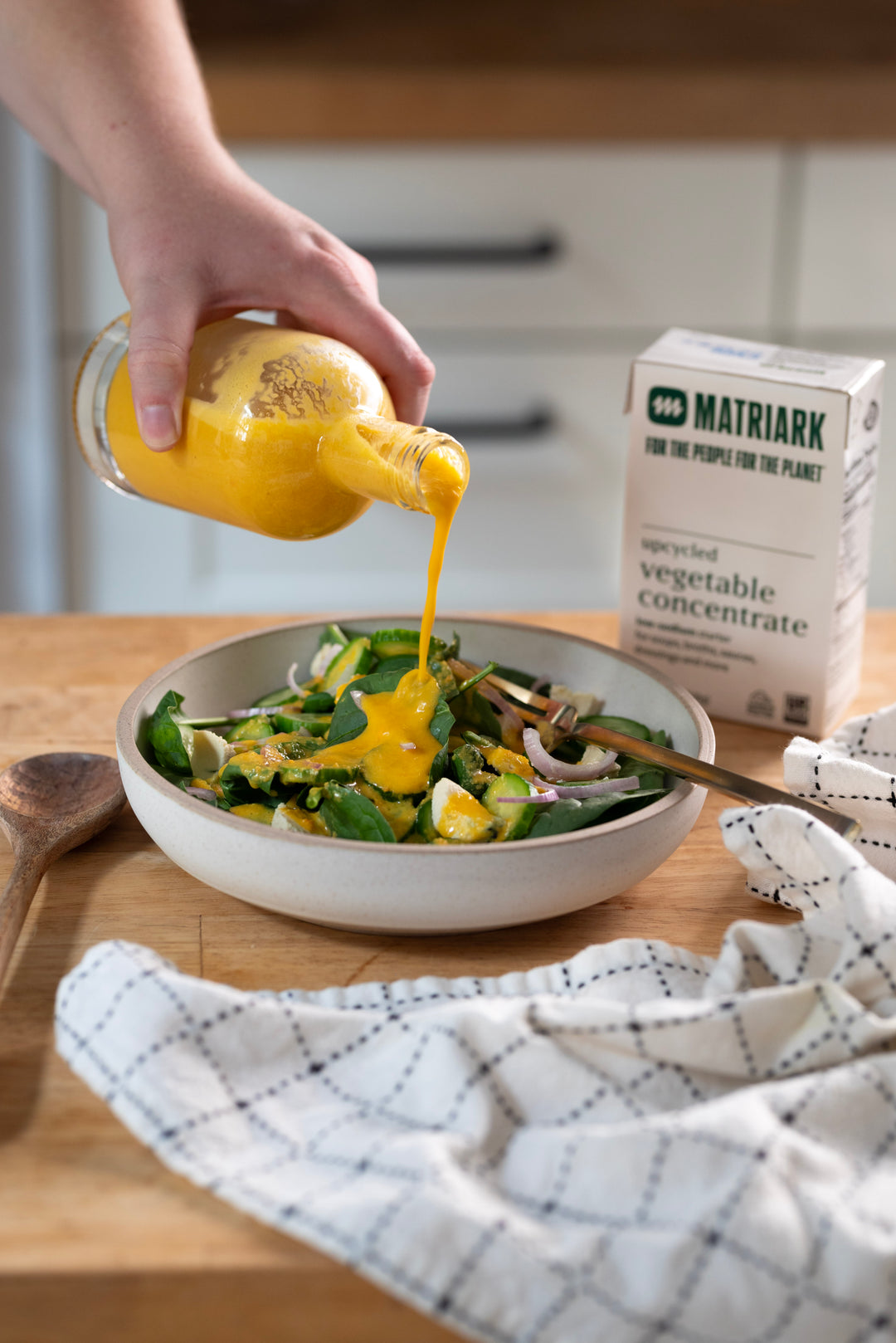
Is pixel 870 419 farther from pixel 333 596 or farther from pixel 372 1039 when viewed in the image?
pixel 333 596

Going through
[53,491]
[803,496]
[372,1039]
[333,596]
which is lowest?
[333,596]

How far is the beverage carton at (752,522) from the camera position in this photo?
114 centimetres

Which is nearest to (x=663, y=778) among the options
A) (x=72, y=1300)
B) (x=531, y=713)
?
(x=531, y=713)

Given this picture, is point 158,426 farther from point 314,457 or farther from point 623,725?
point 623,725

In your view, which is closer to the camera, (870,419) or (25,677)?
(870,419)

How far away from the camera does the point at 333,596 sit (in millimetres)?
2564

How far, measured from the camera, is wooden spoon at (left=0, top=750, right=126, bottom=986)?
895mm

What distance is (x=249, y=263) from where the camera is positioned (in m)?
1.12

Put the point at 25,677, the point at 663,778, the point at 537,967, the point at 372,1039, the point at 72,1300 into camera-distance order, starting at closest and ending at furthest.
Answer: the point at 72,1300
the point at 372,1039
the point at 537,967
the point at 663,778
the point at 25,677

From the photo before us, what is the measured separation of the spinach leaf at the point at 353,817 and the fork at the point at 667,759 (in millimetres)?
206

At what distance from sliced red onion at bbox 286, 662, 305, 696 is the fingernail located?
0.22m

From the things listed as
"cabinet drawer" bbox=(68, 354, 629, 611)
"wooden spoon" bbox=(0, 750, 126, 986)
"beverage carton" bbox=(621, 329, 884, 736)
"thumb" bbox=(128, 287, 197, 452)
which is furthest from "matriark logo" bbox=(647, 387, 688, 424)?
"cabinet drawer" bbox=(68, 354, 629, 611)

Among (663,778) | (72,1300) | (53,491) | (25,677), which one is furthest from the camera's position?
(53,491)

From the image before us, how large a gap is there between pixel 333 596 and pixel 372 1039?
187 cm
